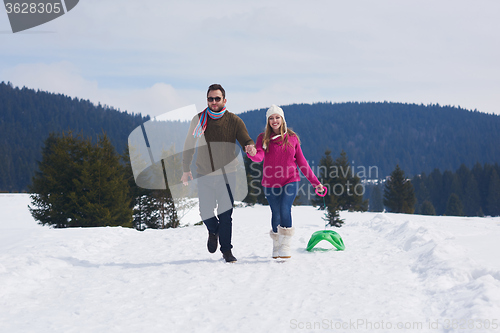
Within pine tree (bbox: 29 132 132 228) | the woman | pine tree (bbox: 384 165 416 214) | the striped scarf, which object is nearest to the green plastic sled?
the woman

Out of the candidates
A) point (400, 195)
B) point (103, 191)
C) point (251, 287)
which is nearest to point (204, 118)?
point (251, 287)

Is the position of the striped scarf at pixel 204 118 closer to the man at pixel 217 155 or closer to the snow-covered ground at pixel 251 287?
the man at pixel 217 155

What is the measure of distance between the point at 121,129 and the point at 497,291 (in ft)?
572

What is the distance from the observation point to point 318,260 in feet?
18.9

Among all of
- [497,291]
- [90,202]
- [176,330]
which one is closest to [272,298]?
[176,330]

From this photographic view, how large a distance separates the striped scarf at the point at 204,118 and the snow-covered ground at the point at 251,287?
6.33 ft

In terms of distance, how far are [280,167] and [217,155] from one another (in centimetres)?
95

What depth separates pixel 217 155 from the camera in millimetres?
5555

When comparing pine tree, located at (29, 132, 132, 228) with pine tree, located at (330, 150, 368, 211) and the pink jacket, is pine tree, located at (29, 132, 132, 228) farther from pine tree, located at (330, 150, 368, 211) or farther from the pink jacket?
pine tree, located at (330, 150, 368, 211)

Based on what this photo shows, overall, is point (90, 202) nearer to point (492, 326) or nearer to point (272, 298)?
point (272, 298)

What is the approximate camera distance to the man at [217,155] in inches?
218

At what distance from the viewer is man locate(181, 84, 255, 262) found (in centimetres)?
554

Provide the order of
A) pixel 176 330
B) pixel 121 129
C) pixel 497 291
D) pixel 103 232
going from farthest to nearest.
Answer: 1. pixel 121 129
2. pixel 103 232
3. pixel 497 291
4. pixel 176 330

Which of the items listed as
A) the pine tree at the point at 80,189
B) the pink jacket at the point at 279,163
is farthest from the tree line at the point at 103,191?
the pink jacket at the point at 279,163
